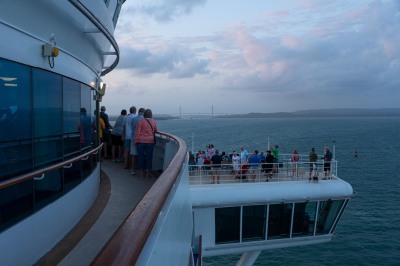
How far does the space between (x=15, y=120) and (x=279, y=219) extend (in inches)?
450

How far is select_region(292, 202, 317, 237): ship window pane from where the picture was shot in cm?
1409

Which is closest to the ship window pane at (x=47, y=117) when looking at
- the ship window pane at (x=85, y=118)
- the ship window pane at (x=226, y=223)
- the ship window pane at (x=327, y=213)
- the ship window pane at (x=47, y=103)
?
the ship window pane at (x=47, y=103)

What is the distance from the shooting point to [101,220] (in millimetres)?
5844

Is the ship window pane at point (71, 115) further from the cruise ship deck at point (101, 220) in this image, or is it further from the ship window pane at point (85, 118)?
the cruise ship deck at point (101, 220)

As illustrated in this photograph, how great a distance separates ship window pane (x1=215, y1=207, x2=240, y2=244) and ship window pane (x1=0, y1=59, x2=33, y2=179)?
9.47m

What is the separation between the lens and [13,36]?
4055mm

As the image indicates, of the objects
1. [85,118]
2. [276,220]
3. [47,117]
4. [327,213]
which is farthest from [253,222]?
[47,117]

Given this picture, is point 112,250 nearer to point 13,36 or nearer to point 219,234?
point 13,36

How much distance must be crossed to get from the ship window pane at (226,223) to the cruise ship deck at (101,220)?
498 cm

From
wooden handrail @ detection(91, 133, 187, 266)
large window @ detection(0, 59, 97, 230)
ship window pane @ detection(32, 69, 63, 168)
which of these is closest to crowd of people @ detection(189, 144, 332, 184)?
large window @ detection(0, 59, 97, 230)

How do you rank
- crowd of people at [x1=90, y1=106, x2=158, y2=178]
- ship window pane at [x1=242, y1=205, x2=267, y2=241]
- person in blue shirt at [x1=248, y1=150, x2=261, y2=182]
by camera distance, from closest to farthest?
crowd of people at [x1=90, y1=106, x2=158, y2=178] → ship window pane at [x1=242, y1=205, x2=267, y2=241] → person in blue shirt at [x1=248, y1=150, x2=261, y2=182]

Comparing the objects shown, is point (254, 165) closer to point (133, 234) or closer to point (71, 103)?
point (71, 103)

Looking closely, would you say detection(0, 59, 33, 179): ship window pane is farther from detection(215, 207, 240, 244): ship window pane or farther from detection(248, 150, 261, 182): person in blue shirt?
detection(248, 150, 261, 182): person in blue shirt

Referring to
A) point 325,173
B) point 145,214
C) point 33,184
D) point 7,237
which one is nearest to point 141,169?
point 33,184
